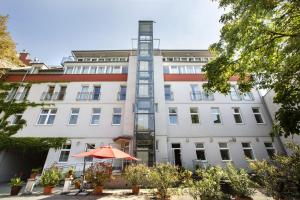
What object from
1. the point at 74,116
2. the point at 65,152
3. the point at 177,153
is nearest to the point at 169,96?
the point at 177,153

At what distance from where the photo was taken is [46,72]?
1906cm

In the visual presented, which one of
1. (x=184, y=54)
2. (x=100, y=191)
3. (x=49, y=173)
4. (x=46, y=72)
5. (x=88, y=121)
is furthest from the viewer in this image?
(x=184, y=54)

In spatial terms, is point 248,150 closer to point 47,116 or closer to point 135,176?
point 135,176

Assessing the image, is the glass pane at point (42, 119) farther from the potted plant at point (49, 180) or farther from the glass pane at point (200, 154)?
the glass pane at point (200, 154)

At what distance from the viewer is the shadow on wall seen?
15141 mm

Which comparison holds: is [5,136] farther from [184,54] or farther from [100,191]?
[184,54]

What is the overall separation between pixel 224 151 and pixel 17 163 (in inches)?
814

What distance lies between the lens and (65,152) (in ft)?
48.6

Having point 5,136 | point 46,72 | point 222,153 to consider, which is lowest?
point 222,153

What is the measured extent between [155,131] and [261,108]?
11.6 m

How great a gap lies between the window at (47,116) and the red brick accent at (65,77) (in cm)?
361

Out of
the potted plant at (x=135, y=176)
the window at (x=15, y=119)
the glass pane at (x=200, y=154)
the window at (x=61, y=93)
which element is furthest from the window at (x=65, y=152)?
the glass pane at (x=200, y=154)

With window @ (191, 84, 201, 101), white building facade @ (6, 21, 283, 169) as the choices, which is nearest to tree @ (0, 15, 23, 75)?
white building facade @ (6, 21, 283, 169)

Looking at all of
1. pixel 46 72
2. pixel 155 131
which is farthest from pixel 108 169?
pixel 46 72
